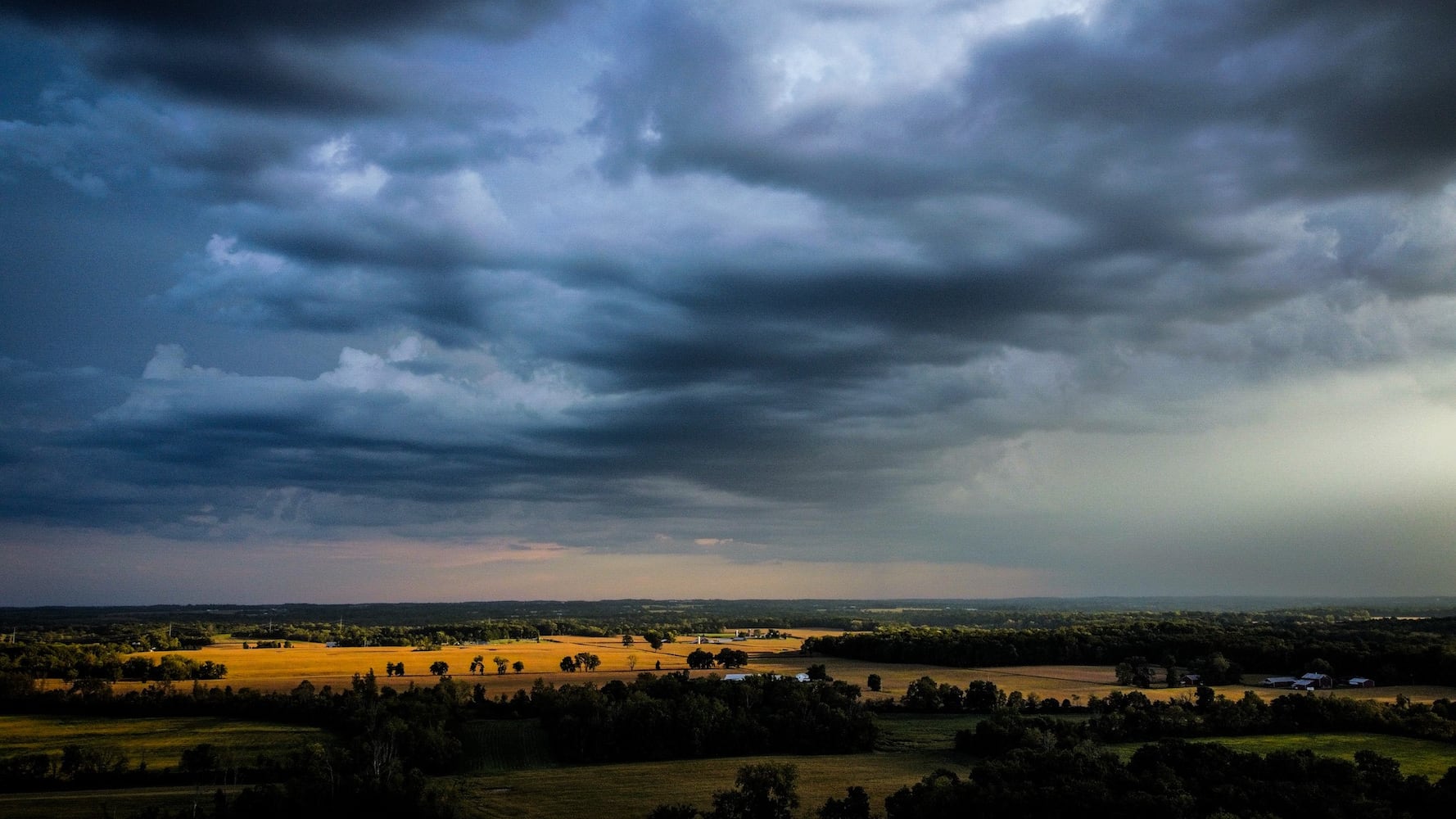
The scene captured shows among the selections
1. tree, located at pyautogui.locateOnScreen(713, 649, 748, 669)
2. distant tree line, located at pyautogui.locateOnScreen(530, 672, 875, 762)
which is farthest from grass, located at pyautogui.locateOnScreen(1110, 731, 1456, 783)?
tree, located at pyautogui.locateOnScreen(713, 649, 748, 669)

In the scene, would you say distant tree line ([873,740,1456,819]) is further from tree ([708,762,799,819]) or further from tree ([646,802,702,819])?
tree ([646,802,702,819])

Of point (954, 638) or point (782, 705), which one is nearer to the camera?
point (782, 705)

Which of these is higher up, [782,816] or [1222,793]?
[1222,793]

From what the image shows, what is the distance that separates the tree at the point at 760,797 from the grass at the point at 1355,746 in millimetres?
29127

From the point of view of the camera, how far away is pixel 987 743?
246 feet

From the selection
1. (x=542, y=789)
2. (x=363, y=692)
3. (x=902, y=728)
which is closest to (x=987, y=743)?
(x=902, y=728)

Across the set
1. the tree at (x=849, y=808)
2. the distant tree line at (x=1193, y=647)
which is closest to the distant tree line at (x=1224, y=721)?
the tree at (x=849, y=808)

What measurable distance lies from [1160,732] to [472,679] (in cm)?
8194

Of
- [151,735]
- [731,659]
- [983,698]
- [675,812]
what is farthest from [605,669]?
→ [675,812]

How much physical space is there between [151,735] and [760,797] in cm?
6397

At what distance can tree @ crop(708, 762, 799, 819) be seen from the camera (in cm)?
5447

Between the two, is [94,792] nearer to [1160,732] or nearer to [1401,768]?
[1160,732]

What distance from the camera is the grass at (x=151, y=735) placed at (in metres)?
78.0

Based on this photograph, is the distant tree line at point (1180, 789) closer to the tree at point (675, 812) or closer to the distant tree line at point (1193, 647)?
the tree at point (675, 812)
